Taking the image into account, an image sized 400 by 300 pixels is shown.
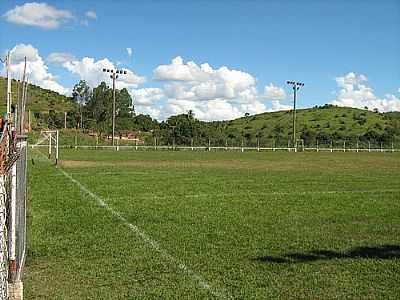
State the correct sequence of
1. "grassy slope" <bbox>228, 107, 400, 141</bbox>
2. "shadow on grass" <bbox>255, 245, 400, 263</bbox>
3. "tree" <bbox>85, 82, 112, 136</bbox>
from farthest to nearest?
"tree" <bbox>85, 82, 112, 136</bbox> → "grassy slope" <bbox>228, 107, 400, 141</bbox> → "shadow on grass" <bbox>255, 245, 400, 263</bbox>

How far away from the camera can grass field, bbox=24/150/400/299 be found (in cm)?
695

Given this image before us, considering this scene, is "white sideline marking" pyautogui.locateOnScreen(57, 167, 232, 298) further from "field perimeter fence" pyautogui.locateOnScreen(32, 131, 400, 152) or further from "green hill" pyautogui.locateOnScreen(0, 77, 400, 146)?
"green hill" pyautogui.locateOnScreen(0, 77, 400, 146)

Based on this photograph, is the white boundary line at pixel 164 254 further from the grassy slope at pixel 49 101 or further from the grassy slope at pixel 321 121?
the grassy slope at pixel 321 121

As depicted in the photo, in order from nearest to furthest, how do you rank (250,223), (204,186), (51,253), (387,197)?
(51,253), (250,223), (387,197), (204,186)

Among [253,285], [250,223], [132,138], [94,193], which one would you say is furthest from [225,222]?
[132,138]

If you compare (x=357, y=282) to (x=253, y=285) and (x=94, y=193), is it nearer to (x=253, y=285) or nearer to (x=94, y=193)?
(x=253, y=285)

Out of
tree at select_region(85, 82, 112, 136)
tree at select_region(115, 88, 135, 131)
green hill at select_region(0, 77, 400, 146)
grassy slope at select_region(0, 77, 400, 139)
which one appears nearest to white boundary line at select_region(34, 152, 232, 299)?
green hill at select_region(0, 77, 400, 146)

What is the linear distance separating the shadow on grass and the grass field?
0.6 inches

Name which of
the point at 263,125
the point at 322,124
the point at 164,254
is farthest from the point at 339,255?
the point at 263,125

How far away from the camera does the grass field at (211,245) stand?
6.95m

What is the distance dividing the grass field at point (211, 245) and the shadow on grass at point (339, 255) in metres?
0.02

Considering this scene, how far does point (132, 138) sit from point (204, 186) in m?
84.2

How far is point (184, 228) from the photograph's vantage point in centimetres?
1133

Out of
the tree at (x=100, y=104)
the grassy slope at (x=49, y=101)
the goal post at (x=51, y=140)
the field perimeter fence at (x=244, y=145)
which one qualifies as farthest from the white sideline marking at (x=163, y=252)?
the tree at (x=100, y=104)
